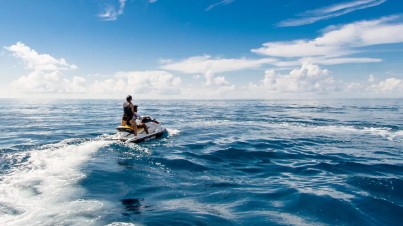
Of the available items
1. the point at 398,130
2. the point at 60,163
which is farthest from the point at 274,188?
the point at 398,130

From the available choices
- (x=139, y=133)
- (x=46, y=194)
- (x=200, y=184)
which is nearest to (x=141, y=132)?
(x=139, y=133)

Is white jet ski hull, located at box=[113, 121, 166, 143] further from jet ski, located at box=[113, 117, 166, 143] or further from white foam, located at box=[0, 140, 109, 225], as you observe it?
white foam, located at box=[0, 140, 109, 225]

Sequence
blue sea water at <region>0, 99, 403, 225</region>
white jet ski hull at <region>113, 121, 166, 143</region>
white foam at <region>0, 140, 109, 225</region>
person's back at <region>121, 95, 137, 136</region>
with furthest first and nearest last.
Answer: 1. white jet ski hull at <region>113, 121, 166, 143</region>
2. person's back at <region>121, 95, 137, 136</region>
3. blue sea water at <region>0, 99, 403, 225</region>
4. white foam at <region>0, 140, 109, 225</region>

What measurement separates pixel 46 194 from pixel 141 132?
1141 centimetres

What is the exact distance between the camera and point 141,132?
21594mm

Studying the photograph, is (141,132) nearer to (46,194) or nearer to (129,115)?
(129,115)

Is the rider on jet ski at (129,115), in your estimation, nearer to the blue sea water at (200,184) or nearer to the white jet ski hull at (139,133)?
the white jet ski hull at (139,133)

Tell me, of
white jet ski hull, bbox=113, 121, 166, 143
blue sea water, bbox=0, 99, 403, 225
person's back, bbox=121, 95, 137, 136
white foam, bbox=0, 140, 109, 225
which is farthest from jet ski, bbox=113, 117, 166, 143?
white foam, bbox=0, 140, 109, 225

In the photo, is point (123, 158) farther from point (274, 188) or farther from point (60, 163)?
point (274, 188)

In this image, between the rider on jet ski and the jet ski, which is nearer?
the rider on jet ski

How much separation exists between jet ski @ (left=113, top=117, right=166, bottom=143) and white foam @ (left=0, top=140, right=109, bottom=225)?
431 cm

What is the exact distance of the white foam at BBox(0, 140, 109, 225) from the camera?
27.3 ft

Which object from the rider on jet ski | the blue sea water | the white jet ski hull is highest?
the rider on jet ski

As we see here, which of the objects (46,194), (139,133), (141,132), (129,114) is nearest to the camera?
(46,194)
